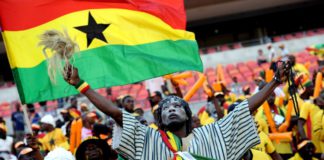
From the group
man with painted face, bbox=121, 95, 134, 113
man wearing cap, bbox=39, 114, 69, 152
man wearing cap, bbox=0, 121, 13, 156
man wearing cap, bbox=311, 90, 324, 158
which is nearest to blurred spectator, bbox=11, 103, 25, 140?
man wearing cap, bbox=39, 114, 69, 152

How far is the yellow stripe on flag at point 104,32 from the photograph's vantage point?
5.61 metres

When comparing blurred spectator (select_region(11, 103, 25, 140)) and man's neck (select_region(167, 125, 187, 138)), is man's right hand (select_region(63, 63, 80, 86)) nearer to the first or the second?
man's neck (select_region(167, 125, 187, 138))

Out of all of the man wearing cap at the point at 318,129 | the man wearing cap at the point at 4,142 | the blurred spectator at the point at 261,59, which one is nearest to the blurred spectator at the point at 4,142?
the man wearing cap at the point at 4,142

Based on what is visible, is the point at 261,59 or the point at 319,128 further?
the point at 261,59

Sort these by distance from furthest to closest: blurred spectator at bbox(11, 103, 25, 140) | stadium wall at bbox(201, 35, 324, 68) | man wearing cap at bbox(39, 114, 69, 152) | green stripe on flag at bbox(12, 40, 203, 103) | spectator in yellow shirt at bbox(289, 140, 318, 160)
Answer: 1. stadium wall at bbox(201, 35, 324, 68)
2. blurred spectator at bbox(11, 103, 25, 140)
3. man wearing cap at bbox(39, 114, 69, 152)
4. spectator in yellow shirt at bbox(289, 140, 318, 160)
5. green stripe on flag at bbox(12, 40, 203, 103)

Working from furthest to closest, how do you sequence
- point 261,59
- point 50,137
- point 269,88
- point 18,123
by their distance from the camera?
point 261,59 < point 18,123 < point 50,137 < point 269,88

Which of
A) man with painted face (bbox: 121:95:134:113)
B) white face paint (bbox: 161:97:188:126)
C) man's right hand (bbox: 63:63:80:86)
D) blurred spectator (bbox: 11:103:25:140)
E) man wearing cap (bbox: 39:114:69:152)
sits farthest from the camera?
blurred spectator (bbox: 11:103:25:140)

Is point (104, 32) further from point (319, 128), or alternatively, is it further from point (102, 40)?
point (319, 128)

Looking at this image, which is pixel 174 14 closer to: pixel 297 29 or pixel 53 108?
pixel 53 108

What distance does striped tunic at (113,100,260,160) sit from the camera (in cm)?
424

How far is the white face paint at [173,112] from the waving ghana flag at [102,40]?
97 centimetres

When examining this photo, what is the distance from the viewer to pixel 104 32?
18.8ft

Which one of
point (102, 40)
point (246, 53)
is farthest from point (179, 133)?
point (246, 53)

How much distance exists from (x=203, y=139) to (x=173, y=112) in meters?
0.27
